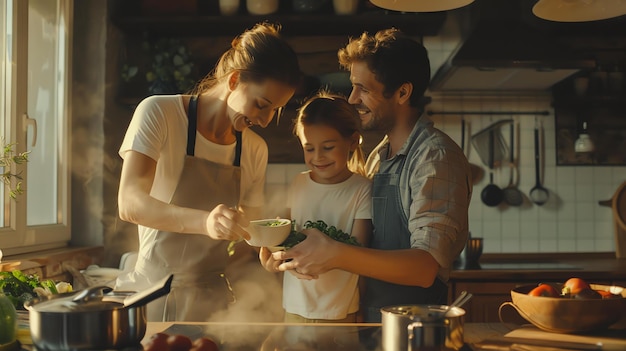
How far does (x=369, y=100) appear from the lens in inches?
74.2

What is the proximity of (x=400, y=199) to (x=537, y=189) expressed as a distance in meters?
2.12

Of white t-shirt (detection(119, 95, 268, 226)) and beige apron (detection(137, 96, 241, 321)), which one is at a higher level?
white t-shirt (detection(119, 95, 268, 226))

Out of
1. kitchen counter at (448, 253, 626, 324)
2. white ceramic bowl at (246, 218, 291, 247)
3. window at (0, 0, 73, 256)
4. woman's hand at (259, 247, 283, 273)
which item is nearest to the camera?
white ceramic bowl at (246, 218, 291, 247)

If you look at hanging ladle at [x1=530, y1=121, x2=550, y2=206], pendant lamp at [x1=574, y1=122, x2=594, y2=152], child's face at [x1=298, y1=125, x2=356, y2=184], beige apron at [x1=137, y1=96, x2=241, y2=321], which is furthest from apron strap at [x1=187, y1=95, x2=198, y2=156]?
pendant lamp at [x1=574, y1=122, x2=594, y2=152]

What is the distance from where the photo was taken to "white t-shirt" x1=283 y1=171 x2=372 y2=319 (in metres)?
1.95

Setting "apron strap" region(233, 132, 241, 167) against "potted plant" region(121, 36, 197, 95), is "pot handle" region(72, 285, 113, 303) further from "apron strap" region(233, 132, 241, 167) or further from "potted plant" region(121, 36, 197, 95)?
"potted plant" region(121, 36, 197, 95)

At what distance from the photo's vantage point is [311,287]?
1970 millimetres

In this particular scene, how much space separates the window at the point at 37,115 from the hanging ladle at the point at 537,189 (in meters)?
2.50

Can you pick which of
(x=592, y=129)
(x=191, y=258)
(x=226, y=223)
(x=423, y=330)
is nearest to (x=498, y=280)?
(x=592, y=129)

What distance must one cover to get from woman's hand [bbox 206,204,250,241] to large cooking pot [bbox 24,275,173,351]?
1.36ft

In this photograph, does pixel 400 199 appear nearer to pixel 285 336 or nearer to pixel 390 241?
pixel 390 241

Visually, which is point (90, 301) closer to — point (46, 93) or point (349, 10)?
point (46, 93)

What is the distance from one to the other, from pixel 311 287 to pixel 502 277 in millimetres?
1338

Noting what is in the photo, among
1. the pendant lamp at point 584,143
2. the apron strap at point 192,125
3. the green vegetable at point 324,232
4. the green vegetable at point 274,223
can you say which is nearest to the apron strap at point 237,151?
the apron strap at point 192,125
